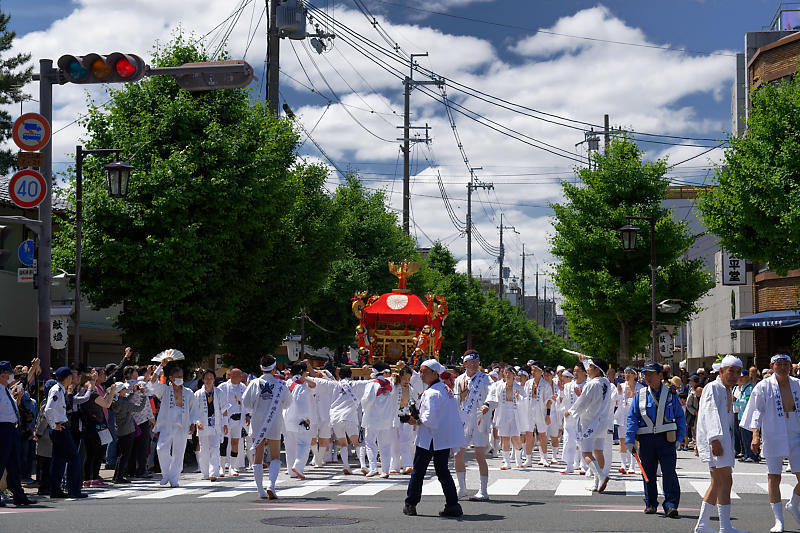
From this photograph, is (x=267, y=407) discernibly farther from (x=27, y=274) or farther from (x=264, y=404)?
(x=27, y=274)

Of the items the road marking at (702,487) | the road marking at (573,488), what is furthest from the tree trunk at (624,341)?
the road marking at (573,488)

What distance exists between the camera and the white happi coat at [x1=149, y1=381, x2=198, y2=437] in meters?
16.0

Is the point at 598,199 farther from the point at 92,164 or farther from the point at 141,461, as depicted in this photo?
the point at 141,461

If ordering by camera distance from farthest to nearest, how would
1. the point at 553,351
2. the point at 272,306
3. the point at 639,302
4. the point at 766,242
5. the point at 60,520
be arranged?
the point at 553,351 < the point at 639,302 < the point at 272,306 < the point at 766,242 < the point at 60,520

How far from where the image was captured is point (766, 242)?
26203mm

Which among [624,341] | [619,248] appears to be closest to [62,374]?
[619,248]

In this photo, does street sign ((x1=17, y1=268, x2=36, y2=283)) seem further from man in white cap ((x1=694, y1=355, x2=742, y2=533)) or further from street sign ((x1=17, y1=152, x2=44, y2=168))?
man in white cap ((x1=694, y1=355, x2=742, y2=533))

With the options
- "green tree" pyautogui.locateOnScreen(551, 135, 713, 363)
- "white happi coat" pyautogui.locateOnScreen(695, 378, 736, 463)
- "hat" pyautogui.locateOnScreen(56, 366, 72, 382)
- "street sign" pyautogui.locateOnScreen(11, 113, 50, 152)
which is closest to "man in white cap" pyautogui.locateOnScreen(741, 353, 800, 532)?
"white happi coat" pyautogui.locateOnScreen(695, 378, 736, 463)

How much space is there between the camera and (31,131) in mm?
14898

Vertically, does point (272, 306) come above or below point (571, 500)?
above

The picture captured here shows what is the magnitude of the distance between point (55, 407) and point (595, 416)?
8108 mm

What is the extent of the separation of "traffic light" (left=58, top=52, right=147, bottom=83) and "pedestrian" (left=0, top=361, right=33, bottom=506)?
14.6 ft

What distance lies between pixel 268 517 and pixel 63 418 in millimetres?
4205

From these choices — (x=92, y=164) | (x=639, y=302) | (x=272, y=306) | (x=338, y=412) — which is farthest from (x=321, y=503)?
(x=639, y=302)
